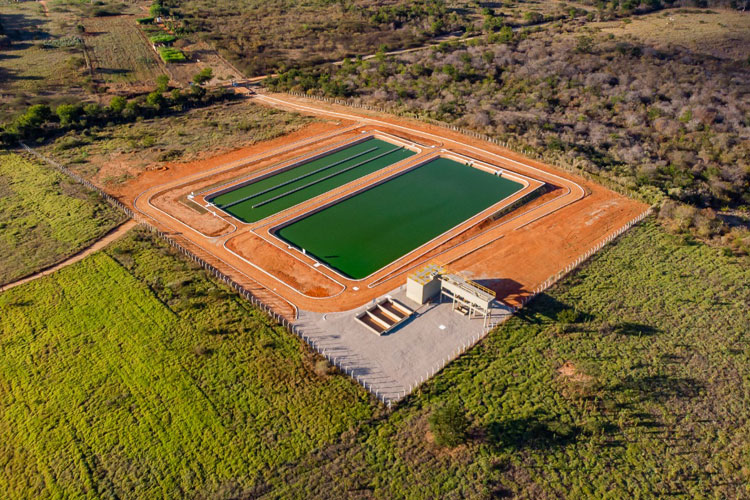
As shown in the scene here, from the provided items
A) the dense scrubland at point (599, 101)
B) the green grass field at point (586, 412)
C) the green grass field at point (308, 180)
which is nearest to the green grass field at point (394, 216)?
the green grass field at point (308, 180)

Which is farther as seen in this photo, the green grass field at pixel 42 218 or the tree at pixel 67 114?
the tree at pixel 67 114

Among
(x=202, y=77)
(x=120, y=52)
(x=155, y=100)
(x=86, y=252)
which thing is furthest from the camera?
(x=120, y=52)

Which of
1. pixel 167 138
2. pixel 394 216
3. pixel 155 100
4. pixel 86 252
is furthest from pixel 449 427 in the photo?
pixel 155 100

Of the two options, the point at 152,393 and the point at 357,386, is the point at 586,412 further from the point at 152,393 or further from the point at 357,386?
the point at 152,393

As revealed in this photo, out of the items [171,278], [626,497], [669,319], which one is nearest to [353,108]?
[171,278]

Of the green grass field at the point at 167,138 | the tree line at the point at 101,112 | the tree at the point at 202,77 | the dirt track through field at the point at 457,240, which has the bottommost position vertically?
the dirt track through field at the point at 457,240

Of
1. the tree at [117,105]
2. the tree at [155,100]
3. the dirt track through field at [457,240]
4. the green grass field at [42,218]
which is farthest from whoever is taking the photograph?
the tree at [155,100]

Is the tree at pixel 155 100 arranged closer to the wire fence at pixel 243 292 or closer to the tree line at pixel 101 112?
the tree line at pixel 101 112
